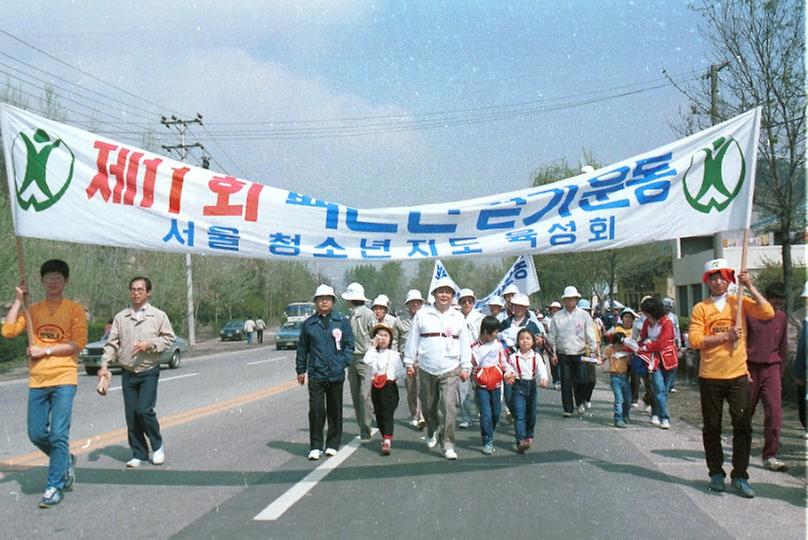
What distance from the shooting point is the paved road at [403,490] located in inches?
216

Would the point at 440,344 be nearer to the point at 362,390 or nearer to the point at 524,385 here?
the point at 524,385

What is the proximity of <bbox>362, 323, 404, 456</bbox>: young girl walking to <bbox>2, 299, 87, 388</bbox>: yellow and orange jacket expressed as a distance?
11.0ft

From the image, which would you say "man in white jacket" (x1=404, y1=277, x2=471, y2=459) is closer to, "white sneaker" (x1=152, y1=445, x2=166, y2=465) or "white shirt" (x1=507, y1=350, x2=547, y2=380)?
"white shirt" (x1=507, y1=350, x2=547, y2=380)

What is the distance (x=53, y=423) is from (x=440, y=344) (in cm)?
383

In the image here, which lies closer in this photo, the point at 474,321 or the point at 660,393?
the point at 660,393

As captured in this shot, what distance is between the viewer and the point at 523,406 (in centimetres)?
852

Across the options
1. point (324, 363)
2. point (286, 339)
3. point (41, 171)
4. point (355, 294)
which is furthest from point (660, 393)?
point (286, 339)

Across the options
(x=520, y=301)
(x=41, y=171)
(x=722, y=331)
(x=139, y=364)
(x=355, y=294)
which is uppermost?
(x=41, y=171)

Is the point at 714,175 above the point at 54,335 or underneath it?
above

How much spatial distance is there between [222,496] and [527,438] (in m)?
3.52

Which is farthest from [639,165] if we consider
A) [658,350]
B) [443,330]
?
[658,350]

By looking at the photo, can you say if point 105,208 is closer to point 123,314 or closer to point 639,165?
point 123,314

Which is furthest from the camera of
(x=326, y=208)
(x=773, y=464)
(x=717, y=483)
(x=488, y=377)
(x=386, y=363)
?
(x=386, y=363)

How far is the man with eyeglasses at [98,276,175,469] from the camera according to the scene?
25.5 feet
